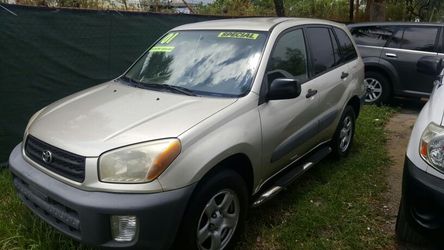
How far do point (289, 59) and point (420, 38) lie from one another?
16.2 ft

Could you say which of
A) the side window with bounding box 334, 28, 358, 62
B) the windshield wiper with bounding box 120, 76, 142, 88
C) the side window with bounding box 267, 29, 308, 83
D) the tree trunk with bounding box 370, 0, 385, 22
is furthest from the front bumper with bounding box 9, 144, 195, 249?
the tree trunk with bounding box 370, 0, 385, 22

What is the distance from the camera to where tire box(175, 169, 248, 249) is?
268 centimetres

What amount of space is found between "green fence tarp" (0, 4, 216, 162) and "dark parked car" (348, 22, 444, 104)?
435 cm

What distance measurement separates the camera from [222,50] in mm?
3639

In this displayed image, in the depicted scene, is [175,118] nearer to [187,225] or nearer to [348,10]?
[187,225]

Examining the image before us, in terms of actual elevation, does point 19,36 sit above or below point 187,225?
above

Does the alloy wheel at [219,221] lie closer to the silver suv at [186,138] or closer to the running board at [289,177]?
the silver suv at [186,138]

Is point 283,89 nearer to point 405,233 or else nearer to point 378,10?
point 405,233

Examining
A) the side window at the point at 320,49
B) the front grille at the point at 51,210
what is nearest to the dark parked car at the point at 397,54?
the side window at the point at 320,49

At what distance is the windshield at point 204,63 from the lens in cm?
336

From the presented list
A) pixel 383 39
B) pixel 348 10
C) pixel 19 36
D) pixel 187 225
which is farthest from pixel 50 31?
pixel 348 10

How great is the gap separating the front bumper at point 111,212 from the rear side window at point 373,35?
21.4 feet

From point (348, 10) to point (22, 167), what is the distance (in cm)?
1297

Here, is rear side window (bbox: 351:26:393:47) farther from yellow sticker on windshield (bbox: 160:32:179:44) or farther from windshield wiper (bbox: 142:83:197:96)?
windshield wiper (bbox: 142:83:197:96)
